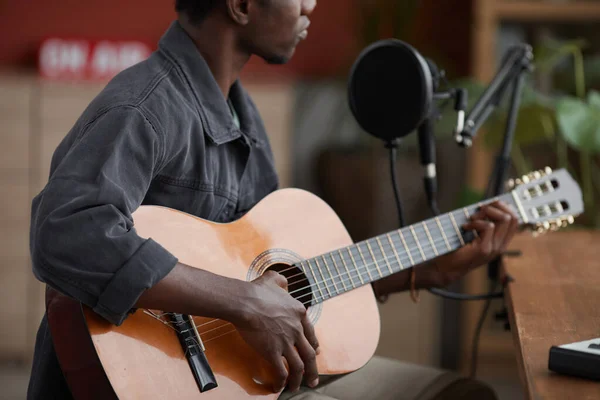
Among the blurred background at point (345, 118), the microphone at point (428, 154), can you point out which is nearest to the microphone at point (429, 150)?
the microphone at point (428, 154)

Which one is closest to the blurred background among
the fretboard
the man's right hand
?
the fretboard

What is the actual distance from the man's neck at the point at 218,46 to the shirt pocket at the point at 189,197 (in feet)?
0.73

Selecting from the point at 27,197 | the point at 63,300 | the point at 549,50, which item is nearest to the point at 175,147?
the point at 63,300

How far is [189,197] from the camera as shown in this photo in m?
1.35

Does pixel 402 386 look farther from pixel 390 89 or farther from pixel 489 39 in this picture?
pixel 489 39

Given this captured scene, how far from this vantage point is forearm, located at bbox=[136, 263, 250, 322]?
1.13 meters

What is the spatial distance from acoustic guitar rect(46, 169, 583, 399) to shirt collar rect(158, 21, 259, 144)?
0.15 metres

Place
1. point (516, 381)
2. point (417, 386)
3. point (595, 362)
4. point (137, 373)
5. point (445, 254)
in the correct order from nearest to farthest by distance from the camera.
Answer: point (595, 362) < point (137, 373) < point (417, 386) < point (445, 254) < point (516, 381)

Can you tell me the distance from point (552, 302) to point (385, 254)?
32cm

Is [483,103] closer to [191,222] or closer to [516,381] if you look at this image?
[191,222]

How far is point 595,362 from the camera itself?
0.89m

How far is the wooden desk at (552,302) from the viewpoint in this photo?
2.92ft

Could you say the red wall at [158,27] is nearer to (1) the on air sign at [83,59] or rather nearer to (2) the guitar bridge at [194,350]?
(1) the on air sign at [83,59]

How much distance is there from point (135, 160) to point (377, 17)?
8.02 feet
